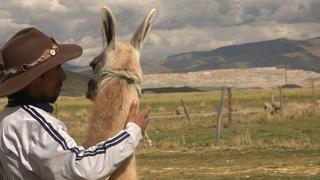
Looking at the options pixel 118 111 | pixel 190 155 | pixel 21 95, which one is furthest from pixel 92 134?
pixel 190 155

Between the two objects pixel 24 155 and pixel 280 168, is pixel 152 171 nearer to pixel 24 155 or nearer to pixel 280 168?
pixel 280 168

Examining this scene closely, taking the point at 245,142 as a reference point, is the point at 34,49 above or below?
above

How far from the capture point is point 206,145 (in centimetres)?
2152

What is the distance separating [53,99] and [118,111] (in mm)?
410

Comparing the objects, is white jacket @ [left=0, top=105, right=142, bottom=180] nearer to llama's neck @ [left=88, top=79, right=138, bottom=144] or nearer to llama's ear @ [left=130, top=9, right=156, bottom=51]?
llama's neck @ [left=88, top=79, right=138, bottom=144]

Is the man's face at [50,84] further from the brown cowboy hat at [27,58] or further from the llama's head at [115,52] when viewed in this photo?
the llama's head at [115,52]

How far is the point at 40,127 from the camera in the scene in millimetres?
2768

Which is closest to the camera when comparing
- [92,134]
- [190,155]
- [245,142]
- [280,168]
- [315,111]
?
[92,134]

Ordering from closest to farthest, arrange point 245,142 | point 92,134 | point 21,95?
point 21,95 → point 92,134 → point 245,142

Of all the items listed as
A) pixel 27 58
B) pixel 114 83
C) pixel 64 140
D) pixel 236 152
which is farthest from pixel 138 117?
pixel 236 152

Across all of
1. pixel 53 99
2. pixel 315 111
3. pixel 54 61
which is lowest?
pixel 315 111

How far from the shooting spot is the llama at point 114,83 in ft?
10.8

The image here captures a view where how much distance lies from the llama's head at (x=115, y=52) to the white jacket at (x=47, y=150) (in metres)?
0.73

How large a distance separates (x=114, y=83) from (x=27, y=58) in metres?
0.65
